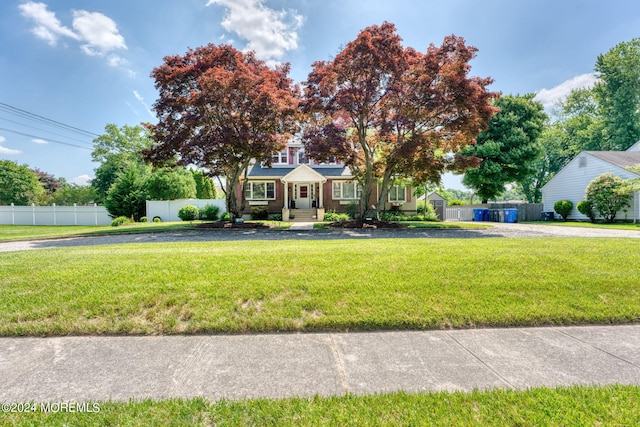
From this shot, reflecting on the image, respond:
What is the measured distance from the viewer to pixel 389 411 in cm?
187

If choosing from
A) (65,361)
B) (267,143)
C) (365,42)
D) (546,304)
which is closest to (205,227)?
(267,143)

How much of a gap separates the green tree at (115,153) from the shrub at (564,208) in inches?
1817

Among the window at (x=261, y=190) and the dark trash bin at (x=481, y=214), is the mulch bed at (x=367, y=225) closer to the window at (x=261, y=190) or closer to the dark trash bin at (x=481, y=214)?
the window at (x=261, y=190)

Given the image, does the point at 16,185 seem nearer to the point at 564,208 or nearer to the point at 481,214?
the point at 481,214

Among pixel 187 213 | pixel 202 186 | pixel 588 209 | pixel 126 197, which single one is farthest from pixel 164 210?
pixel 588 209

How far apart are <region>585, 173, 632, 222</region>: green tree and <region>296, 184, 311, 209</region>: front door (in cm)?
1931

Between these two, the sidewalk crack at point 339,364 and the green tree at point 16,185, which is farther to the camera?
the green tree at point 16,185

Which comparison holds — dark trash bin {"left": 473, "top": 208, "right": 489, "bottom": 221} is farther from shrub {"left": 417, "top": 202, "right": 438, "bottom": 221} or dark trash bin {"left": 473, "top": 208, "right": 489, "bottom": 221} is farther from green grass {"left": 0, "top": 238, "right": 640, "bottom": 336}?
green grass {"left": 0, "top": 238, "right": 640, "bottom": 336}

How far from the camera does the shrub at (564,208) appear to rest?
2203 cm

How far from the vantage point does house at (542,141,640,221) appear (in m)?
18.7

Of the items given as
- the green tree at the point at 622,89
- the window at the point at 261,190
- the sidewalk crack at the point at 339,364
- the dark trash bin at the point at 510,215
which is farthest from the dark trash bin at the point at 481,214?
the sidewalk crack at the point at 339,364

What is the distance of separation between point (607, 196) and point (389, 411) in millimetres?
24374

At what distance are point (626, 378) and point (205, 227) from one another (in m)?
15.0

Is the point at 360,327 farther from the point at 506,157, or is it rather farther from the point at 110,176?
the point at 110,176
